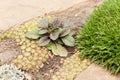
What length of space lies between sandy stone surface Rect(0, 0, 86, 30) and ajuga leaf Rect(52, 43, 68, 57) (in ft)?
1.84

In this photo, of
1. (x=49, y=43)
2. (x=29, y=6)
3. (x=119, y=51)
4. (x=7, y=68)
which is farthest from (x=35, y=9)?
(x=119, y=51)

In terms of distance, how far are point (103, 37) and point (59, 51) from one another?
0.46 m

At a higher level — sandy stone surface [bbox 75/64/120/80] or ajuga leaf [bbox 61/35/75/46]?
ajuga leaf [bbox 61/35/75/46]

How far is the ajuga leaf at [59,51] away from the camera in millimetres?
3727

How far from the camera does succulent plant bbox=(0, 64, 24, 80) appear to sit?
3.51 meters

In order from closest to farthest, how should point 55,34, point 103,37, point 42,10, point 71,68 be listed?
point 103,37
point 71,68
point 55,34
point 42,10

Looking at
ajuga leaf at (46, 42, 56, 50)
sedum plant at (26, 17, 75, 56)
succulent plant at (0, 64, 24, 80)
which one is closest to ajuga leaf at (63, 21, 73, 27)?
sedum plant at (26, 17, 75, 56)

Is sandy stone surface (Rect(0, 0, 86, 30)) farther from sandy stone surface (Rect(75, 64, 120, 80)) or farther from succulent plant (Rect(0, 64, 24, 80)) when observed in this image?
sandy stone surface (Rect(75, 64, 120, 80))

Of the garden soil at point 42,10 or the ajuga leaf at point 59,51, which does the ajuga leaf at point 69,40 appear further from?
the garden soil at point 42,10

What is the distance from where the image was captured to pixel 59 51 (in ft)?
12.2

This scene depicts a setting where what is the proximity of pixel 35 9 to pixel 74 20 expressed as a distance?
0.50 m

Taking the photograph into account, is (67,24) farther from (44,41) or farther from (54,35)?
(44,41)

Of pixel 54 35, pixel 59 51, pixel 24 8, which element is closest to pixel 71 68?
pixel 59 51

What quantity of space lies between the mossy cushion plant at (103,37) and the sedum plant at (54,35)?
11cm
